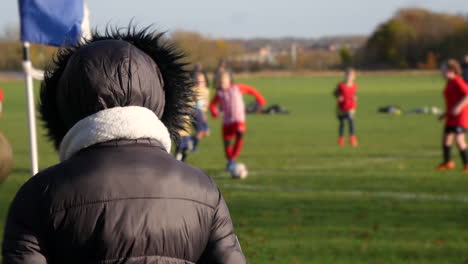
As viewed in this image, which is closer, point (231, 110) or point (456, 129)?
point (456, 129)

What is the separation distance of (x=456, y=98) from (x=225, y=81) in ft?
13.5

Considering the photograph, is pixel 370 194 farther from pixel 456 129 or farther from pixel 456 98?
pixel 456 98

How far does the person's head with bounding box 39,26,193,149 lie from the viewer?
87.3 inches

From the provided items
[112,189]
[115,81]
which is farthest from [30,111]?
[112,189]

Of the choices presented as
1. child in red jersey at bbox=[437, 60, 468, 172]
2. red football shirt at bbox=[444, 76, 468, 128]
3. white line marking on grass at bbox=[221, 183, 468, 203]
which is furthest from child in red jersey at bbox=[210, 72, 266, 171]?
red football shirt at bbox=[444, 76, 468, 128]

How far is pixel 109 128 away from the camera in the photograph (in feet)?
7.20

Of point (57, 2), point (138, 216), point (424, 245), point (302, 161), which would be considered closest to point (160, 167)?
point (138, 216)

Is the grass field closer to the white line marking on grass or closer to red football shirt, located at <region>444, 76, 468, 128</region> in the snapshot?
the white line marking on grass

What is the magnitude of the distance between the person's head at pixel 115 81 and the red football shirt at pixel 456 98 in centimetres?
1226

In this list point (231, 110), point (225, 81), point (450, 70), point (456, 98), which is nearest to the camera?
point (456, 98)

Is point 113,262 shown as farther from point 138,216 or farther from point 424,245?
point 424,245

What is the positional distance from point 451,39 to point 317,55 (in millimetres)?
19037

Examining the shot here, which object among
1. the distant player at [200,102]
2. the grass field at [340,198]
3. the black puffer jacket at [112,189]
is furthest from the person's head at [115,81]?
the grass field at [340,198]

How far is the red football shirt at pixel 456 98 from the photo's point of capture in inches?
556
